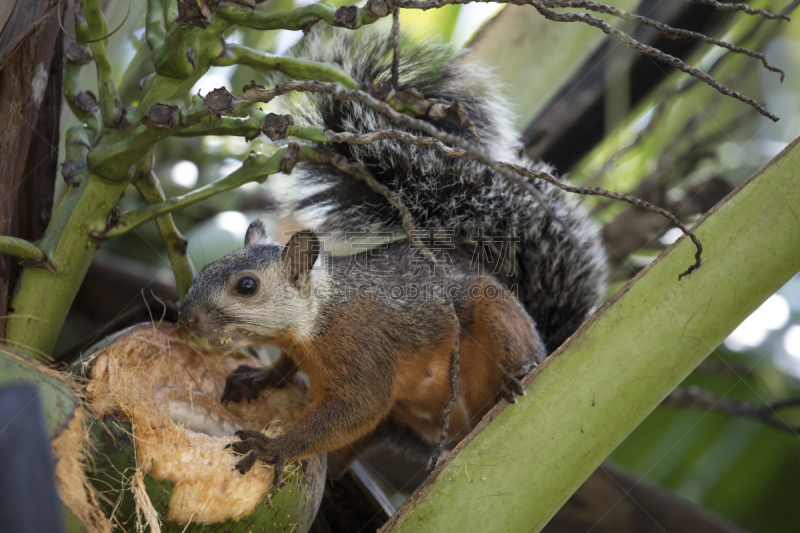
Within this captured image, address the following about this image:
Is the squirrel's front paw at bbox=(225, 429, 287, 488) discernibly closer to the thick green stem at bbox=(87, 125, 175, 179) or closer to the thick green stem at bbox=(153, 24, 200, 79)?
the thick green stem at bbox=(87, 125, 175, 179)

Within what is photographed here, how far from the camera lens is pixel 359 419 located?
4.25 ft

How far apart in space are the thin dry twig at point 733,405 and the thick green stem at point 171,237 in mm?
1371

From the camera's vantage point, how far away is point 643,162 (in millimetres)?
2143

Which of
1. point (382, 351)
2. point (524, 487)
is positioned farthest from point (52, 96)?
point (524, 487)

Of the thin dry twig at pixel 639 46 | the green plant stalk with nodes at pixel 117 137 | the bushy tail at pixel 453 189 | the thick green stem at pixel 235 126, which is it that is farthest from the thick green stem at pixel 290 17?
the bushy tail at pixel 453 189

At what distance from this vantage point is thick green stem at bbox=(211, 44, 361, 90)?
0.95 metres

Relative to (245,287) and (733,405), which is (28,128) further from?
(733,405)

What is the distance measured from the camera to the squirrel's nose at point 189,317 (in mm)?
1188

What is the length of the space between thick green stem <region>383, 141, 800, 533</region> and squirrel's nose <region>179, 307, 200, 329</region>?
59 cm

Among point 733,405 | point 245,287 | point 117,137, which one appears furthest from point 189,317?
point 733,405

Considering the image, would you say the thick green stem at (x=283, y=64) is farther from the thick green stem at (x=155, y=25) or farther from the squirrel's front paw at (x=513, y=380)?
the squirrel's front paw at (x=513, y=380)

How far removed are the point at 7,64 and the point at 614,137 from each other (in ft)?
5.65

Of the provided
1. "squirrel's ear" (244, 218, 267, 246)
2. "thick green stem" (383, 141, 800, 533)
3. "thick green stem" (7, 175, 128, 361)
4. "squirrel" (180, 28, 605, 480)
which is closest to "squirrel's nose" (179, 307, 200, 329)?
"squirrel" (180, 28, 605, 480)

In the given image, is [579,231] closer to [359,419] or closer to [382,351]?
[382,351]
